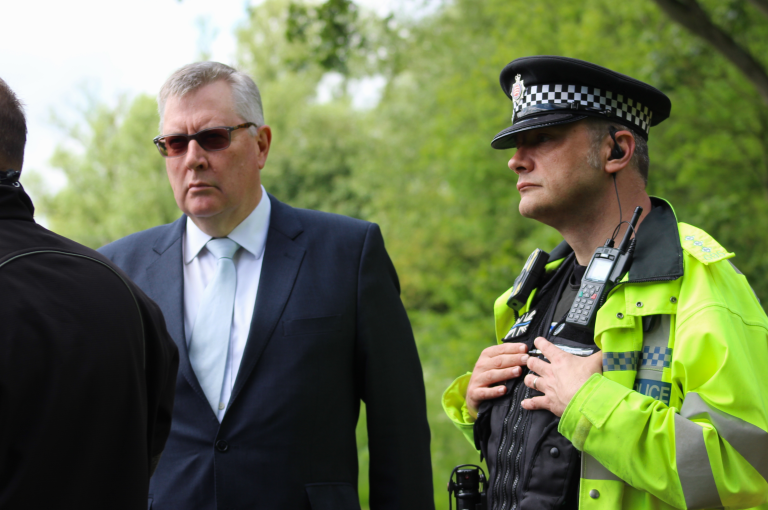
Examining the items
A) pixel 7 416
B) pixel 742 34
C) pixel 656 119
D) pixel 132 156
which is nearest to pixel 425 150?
pixel 742 34

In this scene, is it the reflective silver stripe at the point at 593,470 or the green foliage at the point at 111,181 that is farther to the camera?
the green foliage at the point at 111,181

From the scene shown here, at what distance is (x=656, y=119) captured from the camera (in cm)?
243

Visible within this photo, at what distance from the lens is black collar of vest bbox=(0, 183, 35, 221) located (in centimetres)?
166

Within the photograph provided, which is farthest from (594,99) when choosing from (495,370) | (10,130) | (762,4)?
(762,4)

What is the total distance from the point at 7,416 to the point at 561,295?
169 cm

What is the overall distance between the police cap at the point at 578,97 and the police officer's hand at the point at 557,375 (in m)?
0.71

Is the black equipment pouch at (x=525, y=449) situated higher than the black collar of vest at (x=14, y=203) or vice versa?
the black collar of vest at (x=14, y=203)

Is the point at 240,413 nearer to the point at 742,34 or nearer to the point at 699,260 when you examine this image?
the point at 699,260

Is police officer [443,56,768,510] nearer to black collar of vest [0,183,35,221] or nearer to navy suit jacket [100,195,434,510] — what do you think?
navy suit jacket [100,195,434,510]

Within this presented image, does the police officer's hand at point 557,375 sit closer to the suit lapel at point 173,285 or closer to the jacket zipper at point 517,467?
the jacket zipper at point 517,467

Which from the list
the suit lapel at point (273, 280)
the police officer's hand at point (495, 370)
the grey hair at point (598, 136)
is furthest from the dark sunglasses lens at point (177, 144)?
the grey hair at point (598, 136)

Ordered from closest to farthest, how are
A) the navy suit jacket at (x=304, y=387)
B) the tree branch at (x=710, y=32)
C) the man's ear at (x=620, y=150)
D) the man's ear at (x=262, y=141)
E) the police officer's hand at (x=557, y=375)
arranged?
1. the police officer's hand at (x=557, y=375)
2. the man's ear at (x=620, y=150)
3. the navy suit jacket at (x=304, y=387)
4. the man's ear at (x=262, y=141)
5. the tree branch at (x=710, y=32)

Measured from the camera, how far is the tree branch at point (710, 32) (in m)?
5.65

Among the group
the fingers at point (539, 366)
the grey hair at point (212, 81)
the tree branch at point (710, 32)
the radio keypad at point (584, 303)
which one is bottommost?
the fingers at point (539, 366)
